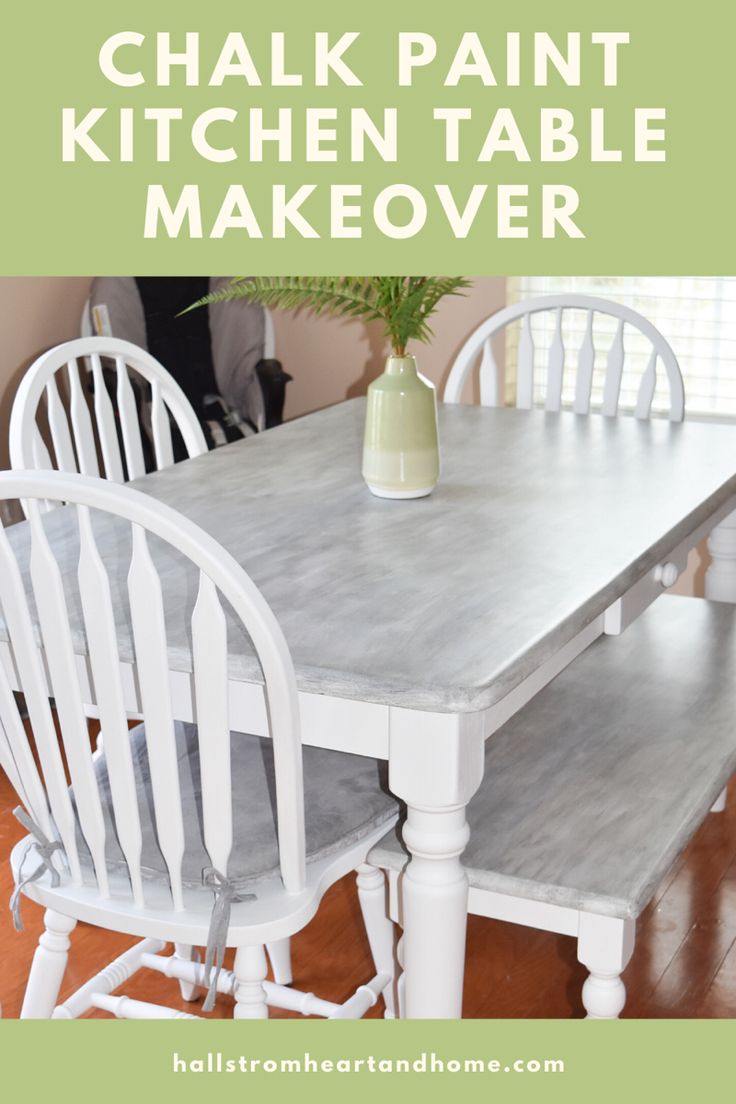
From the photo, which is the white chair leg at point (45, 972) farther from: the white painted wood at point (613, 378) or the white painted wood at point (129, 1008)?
the white painted wood at point (613, 378)

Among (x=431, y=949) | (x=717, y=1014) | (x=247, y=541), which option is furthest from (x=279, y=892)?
(x=717, y=1014)

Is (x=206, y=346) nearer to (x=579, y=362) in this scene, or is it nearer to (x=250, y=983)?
(x=579, y=362)

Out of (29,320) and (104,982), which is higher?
(29,320)

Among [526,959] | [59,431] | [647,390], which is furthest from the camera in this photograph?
[647,390]

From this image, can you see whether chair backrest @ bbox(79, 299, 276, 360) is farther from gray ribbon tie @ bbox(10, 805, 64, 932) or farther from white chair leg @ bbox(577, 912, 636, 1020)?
white chair leg @ bbox(577, 912, 636, 1020)

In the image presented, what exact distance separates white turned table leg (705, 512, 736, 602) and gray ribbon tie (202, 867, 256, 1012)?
133 centimetres

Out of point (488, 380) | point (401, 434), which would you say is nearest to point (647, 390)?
point (488, 380)

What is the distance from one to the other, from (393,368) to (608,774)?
2.18 ft

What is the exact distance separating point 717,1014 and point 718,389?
6.32 ft

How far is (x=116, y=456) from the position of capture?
2.34m

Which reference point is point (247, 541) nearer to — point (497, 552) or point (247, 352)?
point (497, 552)

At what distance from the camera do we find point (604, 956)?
1490mm

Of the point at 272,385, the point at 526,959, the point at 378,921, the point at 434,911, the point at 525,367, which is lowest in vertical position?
the point at 526,959

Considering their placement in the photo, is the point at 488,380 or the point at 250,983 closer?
the point at 250,983
